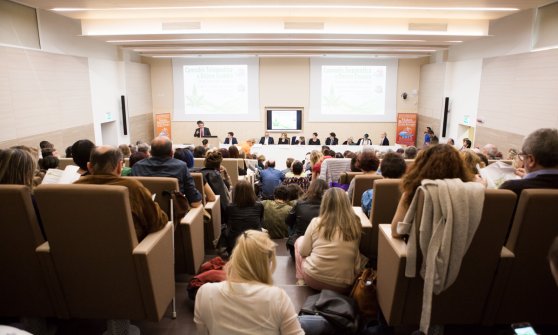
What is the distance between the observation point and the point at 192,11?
8.20m

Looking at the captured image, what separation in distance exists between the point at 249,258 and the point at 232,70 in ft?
43.6

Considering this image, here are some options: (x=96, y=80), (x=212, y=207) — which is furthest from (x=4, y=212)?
(x=96, y=80)

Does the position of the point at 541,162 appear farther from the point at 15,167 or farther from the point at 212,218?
the point at 15,167

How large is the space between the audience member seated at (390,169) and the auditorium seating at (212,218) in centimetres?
159

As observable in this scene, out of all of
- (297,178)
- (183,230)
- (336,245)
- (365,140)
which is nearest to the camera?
(336,245)

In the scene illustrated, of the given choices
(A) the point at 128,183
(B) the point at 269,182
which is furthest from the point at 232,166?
(A) the point at 128,183

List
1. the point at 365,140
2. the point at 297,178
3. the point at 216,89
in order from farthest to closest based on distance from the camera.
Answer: the point at 216,89 → the point at 365,140 → the point at 297,178

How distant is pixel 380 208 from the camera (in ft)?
10.4

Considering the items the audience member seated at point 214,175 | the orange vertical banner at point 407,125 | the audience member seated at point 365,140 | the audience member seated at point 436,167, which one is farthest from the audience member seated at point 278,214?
the orange vertical banner at point 407,125

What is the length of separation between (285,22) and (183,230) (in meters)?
6.46

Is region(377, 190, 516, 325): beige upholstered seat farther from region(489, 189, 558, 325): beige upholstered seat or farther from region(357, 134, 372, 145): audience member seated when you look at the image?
region(357, 134, 372, 145): audience member seated

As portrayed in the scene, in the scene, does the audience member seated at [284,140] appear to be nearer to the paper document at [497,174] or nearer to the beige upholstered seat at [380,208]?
the paper document at [497,174]

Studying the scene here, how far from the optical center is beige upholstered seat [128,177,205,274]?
2.92 m

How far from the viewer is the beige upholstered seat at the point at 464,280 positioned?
7.16 ft
